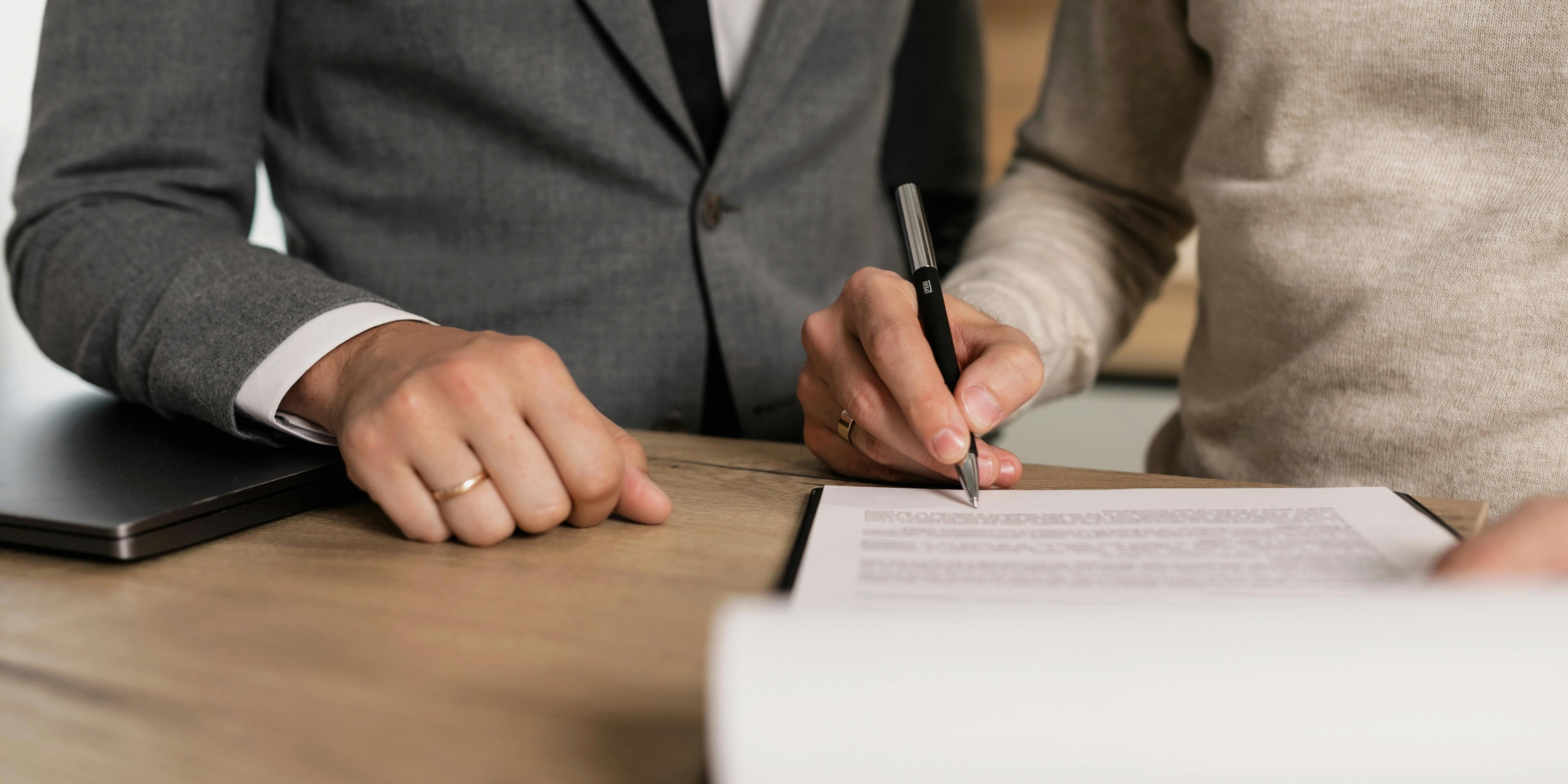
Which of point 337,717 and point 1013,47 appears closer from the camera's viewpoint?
point 337,717

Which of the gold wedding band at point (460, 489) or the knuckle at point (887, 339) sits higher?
the knuckle at point (887, 339)

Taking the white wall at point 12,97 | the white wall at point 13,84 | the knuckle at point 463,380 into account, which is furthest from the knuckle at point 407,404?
the white wall at point 13,84

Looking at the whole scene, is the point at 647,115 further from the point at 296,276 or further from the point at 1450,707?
the point at 1450,707

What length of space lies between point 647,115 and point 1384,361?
1.99ft

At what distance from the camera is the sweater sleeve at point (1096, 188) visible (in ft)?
2.57

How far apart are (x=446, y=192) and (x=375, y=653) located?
579 millimetres

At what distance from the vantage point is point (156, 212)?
65cm

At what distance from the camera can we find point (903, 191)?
57cm

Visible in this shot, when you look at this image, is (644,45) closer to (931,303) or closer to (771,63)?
(771,63)

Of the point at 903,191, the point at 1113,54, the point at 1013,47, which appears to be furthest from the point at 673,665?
the point at 1013,47

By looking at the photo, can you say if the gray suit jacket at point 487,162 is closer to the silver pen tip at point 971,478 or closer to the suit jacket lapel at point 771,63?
the suit jacket lapel at point 771,63

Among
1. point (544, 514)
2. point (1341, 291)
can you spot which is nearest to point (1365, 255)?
point (1341, 291)

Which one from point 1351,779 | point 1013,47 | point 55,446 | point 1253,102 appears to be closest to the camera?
point 1351,779

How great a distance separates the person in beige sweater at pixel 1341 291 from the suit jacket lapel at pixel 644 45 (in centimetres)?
29
